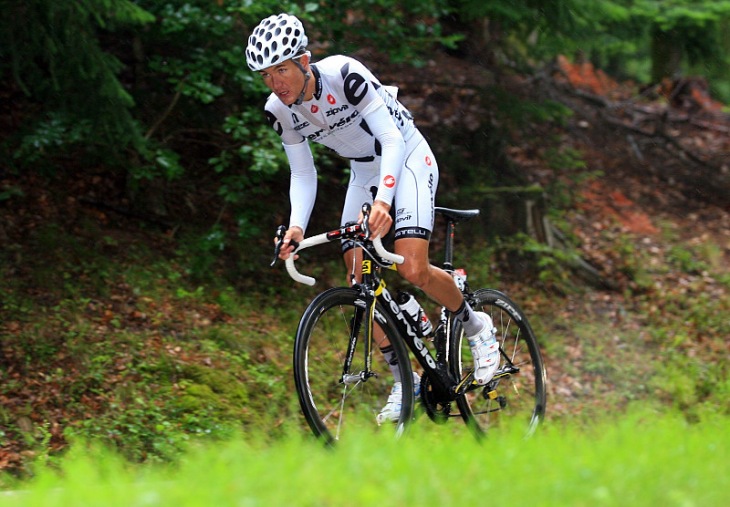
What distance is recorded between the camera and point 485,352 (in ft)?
20.2

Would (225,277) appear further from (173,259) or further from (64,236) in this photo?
(64,236)

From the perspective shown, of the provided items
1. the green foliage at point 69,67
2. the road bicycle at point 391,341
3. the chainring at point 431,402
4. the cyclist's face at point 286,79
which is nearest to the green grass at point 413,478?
the road bicycle at point 391,341

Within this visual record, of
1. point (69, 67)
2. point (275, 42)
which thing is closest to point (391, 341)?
point (275, 42)

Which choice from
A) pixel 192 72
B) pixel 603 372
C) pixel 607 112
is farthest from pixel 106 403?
pixel 607 112

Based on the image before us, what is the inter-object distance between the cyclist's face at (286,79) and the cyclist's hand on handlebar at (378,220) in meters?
0.84

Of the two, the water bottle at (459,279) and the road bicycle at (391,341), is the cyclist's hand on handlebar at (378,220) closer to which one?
the road bicycle at (391,341)

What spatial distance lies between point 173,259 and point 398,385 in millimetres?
4526

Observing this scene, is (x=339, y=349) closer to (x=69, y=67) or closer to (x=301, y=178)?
(x=301, y=178)

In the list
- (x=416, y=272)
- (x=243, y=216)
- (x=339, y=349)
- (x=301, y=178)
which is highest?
(x=301, y=178)

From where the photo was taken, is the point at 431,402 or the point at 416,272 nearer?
the point at 416,272

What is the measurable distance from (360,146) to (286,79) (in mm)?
752

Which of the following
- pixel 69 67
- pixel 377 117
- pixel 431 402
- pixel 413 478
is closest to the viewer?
pixel 413 478

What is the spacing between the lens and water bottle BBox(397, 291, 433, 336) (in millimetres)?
5742

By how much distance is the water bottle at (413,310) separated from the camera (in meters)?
5.74
